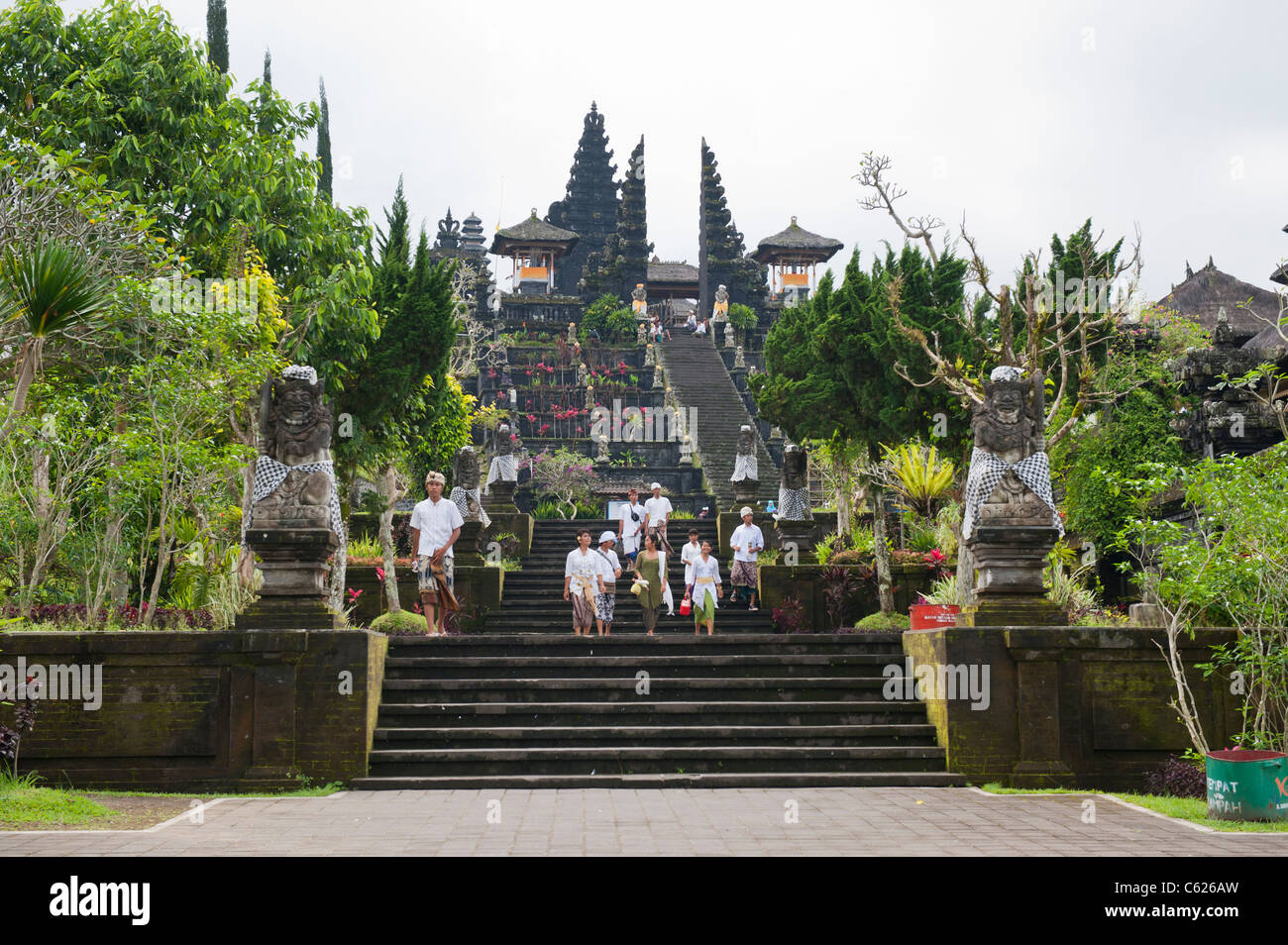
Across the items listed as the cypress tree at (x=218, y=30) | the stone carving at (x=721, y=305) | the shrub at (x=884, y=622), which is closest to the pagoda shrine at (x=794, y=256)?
the stone carving at (x=721, y=305)

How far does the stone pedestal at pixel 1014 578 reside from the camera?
10.0 meters

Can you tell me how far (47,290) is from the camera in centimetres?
800

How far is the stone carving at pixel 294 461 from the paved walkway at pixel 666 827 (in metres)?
2.23

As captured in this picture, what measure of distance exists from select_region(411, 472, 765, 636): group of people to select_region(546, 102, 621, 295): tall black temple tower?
48863mm

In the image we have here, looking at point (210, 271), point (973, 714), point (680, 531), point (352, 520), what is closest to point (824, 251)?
point (680, 531)

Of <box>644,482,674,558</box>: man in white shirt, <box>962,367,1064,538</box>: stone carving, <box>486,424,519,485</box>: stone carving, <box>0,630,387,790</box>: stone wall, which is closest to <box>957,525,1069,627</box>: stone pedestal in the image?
<box>962,367,1064,538</box>: stone carving

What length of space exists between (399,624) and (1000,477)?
23.4ft

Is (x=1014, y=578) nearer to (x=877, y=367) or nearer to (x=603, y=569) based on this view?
(x=603, y=569)

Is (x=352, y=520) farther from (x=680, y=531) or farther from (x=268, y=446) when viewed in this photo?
(x=268, y=446)

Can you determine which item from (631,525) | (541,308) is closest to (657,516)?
(631,525)

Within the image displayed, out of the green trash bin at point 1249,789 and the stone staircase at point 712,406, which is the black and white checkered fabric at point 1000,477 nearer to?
the green trash bin at point 1249,789

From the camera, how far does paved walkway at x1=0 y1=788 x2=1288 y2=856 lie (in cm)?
677

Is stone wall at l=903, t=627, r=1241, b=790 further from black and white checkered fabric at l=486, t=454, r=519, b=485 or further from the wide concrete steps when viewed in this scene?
black and white checkered fabric at l=486, t=454, r=519, b=485

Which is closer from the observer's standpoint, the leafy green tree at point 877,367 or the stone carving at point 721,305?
the leafy green tree at point 877,367
